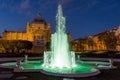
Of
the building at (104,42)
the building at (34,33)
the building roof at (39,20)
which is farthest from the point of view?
the building roof at (39,20)

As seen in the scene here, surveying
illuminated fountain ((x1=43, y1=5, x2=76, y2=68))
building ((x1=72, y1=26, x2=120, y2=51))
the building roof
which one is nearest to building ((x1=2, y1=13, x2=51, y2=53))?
the building roof

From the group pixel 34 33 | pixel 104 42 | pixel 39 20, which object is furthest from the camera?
pixel 39 20

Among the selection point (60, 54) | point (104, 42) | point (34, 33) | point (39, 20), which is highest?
point (39, 20)

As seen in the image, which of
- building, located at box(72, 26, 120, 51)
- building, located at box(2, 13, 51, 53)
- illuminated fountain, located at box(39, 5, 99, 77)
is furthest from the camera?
building, located at box(2, 13, 51, 53)

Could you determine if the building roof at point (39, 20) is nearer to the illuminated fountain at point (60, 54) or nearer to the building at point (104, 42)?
the building at point (104, 42)

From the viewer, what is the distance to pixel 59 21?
22594 millimetres

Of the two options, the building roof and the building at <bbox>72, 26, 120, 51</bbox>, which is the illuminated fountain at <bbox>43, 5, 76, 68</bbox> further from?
the building roof

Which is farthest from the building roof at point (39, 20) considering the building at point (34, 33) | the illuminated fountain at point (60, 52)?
the illuminated fountain at point (60, 52)

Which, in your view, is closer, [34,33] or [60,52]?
[60,52]

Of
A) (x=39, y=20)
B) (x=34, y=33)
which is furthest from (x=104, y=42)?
(x=39, y=20)

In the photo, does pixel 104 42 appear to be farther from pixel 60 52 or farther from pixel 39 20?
pixel 39 20

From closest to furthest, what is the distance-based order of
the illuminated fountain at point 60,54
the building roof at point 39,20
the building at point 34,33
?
the illuminated fountain at point 60,54 < the building at point 34,33 < the building roof at point 39,20

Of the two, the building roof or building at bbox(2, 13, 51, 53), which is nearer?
building at bbox(2, 13, 51, 53)

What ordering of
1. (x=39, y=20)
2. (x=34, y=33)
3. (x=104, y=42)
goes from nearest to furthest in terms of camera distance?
(x=104, y=42), (x=34, y=33), (x=39, y=20)
